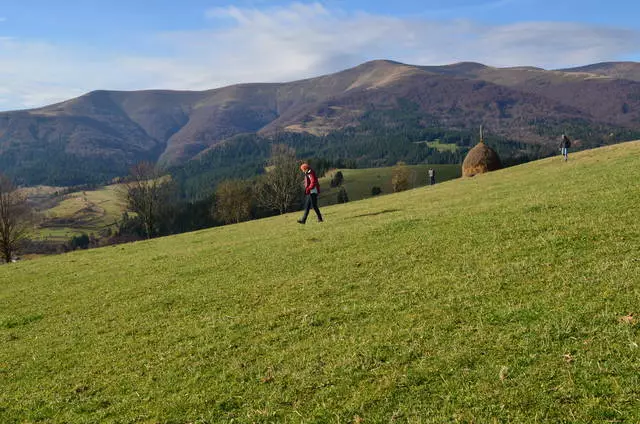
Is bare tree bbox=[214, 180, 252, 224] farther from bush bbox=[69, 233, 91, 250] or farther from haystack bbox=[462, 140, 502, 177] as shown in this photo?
bush bbox=[69, 233, 91, 250]

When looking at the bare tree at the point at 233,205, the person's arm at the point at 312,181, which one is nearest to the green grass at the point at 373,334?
the person's arm at the point at 312,181

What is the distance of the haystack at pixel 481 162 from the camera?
6116 cm

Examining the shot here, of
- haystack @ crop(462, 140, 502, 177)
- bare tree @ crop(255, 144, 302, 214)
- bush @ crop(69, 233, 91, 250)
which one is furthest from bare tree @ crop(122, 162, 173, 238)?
bush @ crop(69, 233, 91, 250)

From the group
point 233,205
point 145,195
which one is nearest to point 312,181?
point 145,195

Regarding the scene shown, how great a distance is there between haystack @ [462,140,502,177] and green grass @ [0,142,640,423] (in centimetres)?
4138

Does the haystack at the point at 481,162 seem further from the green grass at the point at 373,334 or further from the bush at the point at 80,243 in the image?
the bush at the point at 80,243

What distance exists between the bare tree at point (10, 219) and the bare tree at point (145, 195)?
52.1 feet

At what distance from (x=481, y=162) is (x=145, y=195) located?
54.2m

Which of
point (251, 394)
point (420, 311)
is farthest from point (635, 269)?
point (251, 394)

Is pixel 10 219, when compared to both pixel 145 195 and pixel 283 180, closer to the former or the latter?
pixel 145 195

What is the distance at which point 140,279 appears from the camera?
21.8 m

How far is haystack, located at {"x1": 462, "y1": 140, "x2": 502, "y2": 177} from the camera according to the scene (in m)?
61.2

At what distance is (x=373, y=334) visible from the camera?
10781mm

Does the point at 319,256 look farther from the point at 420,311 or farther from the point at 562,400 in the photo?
the point at 562,400
